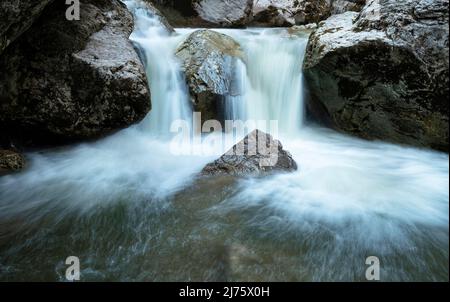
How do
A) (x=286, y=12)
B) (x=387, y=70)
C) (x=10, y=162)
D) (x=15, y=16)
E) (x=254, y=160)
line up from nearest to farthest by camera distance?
1. (x=15, y=16)
2. (x=254, y=160)
3. (x=10, y=162)
4. (x=387, y=70)
5. (x=286, y=12)

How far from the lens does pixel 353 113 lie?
6.83 metres

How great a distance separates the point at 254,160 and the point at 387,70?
2.68 metres

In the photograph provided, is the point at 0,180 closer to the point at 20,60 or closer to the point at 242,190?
the point at 20,60

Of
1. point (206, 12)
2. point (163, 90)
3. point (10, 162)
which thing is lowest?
point (10, 162)

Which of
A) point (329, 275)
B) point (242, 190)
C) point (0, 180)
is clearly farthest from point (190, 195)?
point (0, 180)

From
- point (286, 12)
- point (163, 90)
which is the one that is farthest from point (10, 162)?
point (286, 12)

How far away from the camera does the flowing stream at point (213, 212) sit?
11.6 feet

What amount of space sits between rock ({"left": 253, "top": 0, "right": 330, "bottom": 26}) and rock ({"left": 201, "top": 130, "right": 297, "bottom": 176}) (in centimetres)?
756

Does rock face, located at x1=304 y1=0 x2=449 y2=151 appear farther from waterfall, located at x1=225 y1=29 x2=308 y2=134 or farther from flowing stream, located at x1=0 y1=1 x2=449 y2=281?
waterfall, located at x1=225 y1=29 x2=308 y2=134

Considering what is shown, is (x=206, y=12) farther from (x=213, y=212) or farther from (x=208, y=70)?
(x=213, y=212)

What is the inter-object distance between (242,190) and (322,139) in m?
2.77

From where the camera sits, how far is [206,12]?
38.4 feet

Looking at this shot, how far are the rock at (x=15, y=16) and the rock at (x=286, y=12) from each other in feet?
27.1

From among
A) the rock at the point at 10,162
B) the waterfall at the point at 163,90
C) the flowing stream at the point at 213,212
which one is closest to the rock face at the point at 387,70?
the flowing stream at the point at 213,212
